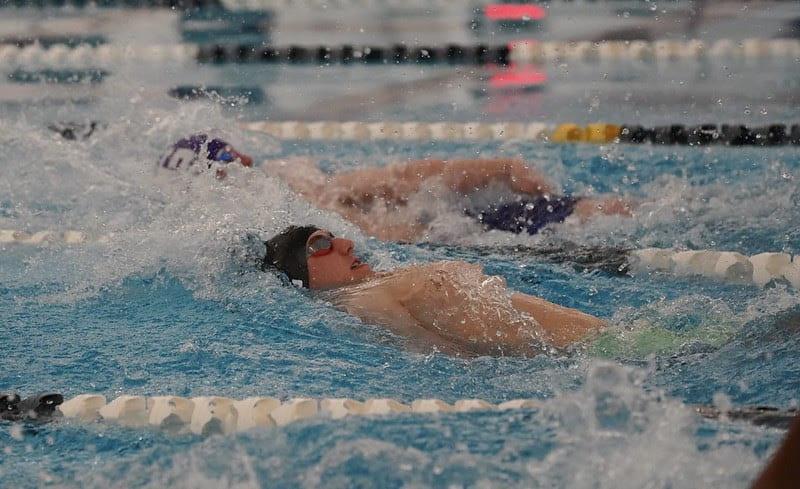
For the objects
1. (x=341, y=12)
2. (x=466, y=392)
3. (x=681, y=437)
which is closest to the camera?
(x=681, y=437)

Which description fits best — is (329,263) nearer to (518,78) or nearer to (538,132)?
(538,132)

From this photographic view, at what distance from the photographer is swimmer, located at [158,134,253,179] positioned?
3.62m

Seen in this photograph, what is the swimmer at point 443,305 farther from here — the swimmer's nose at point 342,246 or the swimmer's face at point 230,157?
the swimmer's face at point 230,157

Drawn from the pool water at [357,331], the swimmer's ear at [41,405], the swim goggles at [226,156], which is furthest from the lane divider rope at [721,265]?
the swimmer's ear at [41,405]

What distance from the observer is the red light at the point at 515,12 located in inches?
257

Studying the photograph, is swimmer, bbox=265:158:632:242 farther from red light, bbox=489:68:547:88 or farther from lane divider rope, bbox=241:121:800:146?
red light, bbox=489:68:547:88

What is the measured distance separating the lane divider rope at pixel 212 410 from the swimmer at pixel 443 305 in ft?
1.00

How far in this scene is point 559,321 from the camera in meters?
2.61

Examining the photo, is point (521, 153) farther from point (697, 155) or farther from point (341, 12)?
point (341, 12)

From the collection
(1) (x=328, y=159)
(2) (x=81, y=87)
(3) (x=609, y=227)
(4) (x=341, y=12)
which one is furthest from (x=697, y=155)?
(2) (x=81, y=87)

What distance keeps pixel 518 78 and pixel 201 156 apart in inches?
110

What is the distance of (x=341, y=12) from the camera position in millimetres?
6629

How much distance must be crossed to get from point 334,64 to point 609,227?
2911 mm

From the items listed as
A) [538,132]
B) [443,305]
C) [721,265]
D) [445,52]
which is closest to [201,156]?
[443,305]
